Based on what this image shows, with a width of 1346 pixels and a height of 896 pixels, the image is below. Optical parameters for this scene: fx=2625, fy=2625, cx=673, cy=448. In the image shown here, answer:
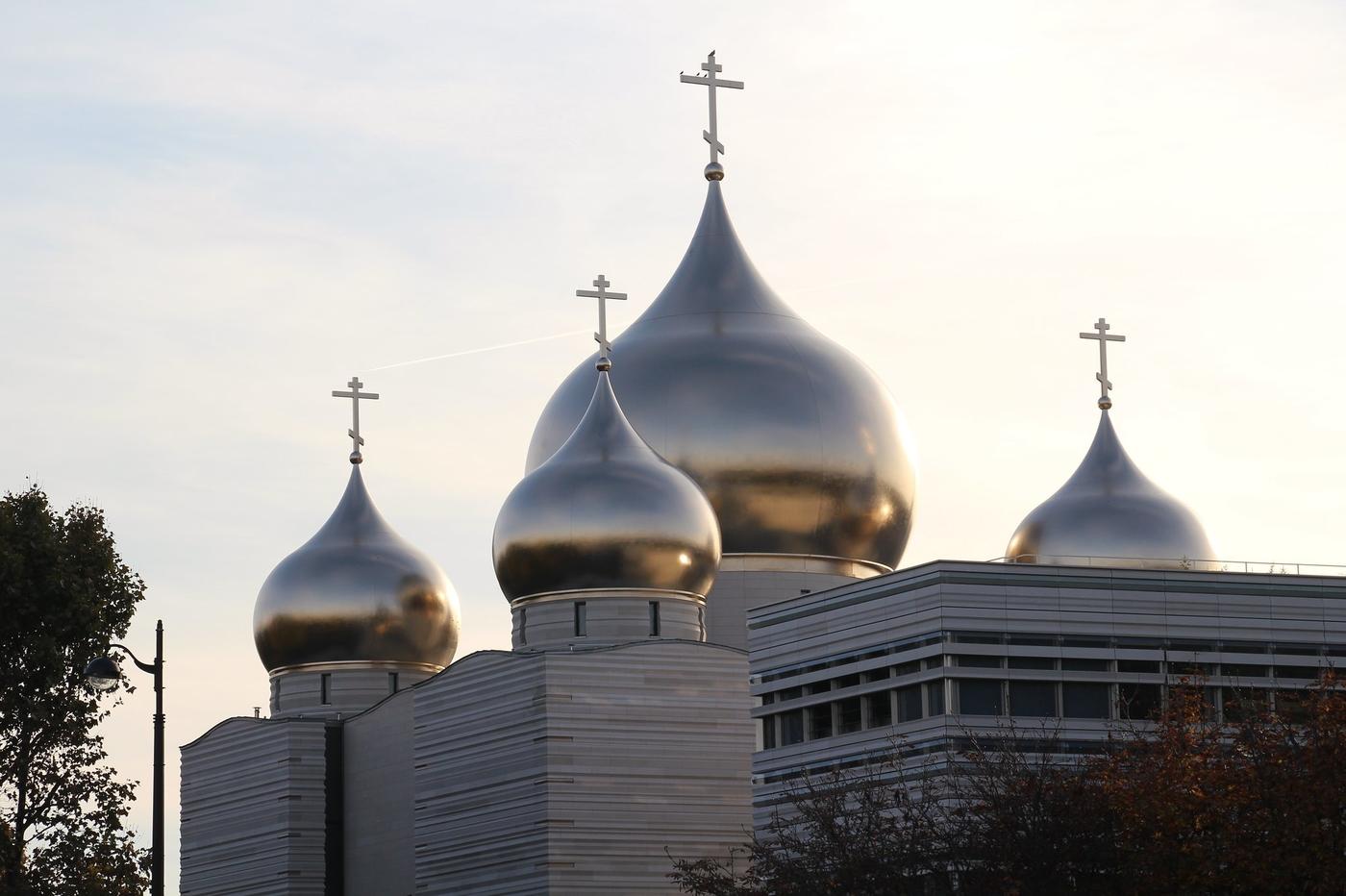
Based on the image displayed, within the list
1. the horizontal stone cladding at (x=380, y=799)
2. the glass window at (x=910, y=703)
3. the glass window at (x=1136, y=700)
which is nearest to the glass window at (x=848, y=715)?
the glass window at (x=910, y=703)

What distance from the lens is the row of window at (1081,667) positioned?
3884 cm

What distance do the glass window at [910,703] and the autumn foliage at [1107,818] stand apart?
2.60ft

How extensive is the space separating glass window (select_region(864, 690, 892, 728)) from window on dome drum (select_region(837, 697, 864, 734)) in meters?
0.29

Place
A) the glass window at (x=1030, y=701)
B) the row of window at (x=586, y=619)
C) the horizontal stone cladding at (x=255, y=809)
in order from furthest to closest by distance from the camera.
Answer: the horizontal stone cladding at (x=255, y=809), the row of window at (x=586, y=619), the glass window at (x=1030, y=701)

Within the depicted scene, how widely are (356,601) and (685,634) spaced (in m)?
10.5

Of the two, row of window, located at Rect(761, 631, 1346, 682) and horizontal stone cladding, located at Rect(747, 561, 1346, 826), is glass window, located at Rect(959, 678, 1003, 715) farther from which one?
row of window, located at Rect(761, 631, 1346, 682)

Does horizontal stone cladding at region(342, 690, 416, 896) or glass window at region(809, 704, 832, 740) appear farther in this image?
horizontal stone cladding at region(342, 690, 416, 896)

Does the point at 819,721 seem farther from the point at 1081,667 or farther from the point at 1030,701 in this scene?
the point at 1081,667

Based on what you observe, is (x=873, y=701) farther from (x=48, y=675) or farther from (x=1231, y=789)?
(x=48, y=675)

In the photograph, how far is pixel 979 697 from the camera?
1527 inches

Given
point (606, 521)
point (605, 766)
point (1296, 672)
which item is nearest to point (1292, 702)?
point (1296, 672)

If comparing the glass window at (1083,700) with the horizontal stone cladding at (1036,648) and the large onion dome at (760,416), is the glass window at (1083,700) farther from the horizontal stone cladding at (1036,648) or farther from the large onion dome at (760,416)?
the large onion dome at (760,416)

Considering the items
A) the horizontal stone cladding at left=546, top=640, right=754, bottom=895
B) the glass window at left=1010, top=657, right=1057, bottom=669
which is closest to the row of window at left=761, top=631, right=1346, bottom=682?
the glass window at left=1010, top=657, right=1057, bottom=669

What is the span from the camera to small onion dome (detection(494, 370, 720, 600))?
48.2m
